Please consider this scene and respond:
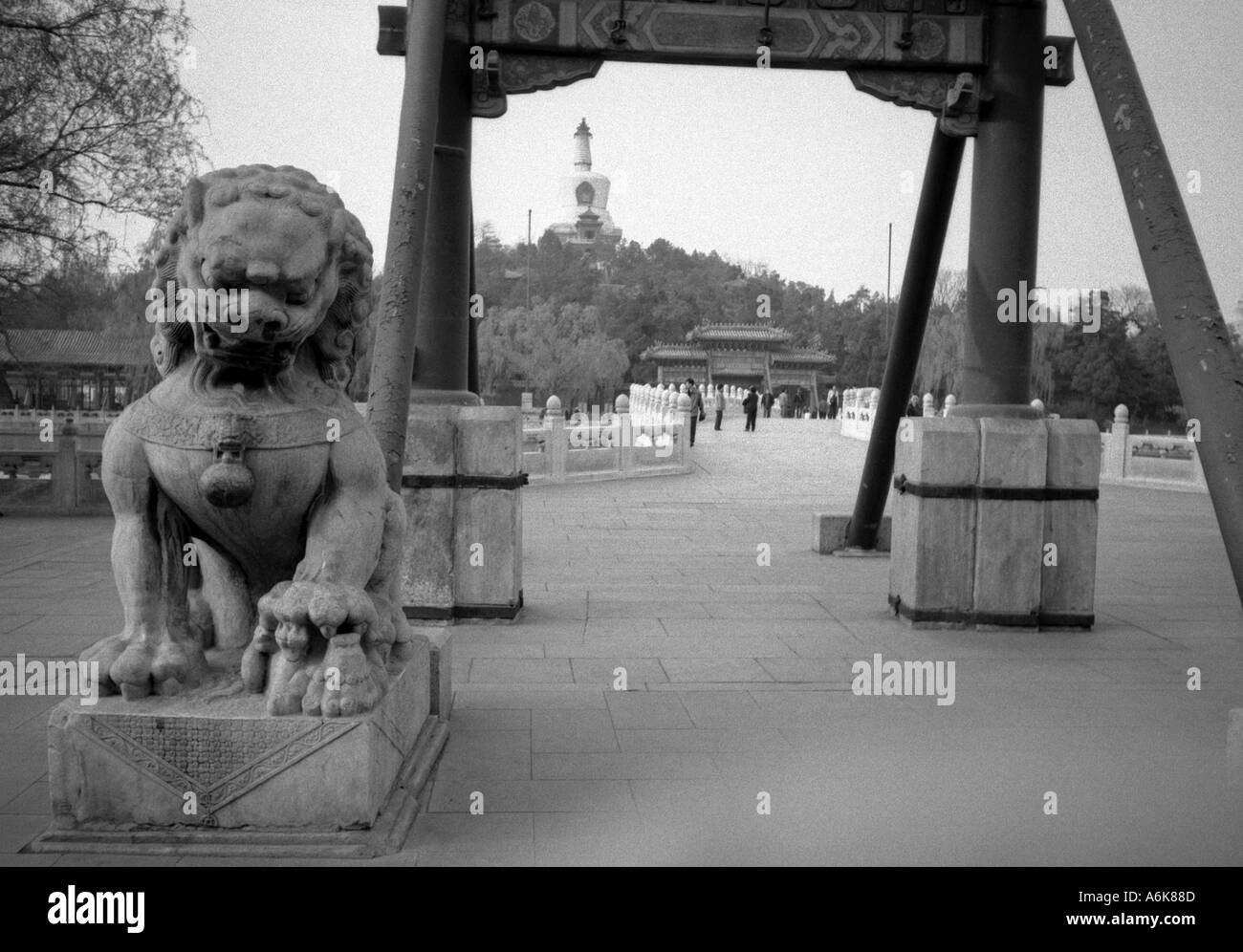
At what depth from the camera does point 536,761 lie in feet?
12.0

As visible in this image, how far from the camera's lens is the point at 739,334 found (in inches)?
2283

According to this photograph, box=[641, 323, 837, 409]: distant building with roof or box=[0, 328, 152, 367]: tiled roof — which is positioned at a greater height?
box=[641, 323, 837, 409]: distant building with roof

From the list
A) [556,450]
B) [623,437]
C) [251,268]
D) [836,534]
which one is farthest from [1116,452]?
[251,268]

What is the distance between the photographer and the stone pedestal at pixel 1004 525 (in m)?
5.88

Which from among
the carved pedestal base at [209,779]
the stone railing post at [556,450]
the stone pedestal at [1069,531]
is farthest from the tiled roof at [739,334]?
the carved pedestal base at [209,779]

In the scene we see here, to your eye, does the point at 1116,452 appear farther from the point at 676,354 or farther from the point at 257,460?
the point at 676,354

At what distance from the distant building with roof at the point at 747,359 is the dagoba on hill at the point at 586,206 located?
27.7 m

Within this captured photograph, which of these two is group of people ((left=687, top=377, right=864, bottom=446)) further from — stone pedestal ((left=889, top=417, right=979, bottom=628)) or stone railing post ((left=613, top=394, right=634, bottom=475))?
stone pedestal ((left=889, top=417, right=979, bottom=628))

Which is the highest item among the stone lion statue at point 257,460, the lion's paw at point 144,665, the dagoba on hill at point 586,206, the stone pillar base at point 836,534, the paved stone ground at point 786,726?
the dagoba on hill at point 586,206

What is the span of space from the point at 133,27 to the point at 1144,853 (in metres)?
13.2

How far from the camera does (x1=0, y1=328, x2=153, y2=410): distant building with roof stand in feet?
86.5

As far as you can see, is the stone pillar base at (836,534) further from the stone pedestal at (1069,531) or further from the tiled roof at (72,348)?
the tiled roof at (72,348)

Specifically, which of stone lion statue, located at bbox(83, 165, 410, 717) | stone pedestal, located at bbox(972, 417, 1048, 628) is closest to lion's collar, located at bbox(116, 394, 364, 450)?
stone lion statue, located at bbox(83, 165, 410, 717)

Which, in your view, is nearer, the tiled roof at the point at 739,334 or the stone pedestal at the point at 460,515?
the stone pedestal at the point at 460,515
